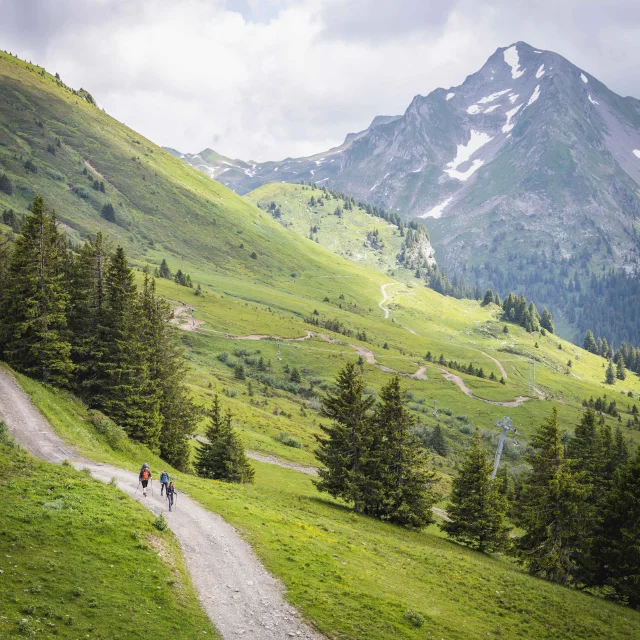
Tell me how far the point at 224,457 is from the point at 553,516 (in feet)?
97.6

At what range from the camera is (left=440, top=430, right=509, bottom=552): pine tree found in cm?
4700

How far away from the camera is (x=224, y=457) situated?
46969mm

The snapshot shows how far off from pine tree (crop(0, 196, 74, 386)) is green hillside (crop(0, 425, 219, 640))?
629 inches

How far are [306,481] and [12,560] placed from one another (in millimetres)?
43786

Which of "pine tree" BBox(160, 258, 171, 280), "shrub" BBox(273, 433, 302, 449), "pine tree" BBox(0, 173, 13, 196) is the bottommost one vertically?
"shrub" BBox(273, 433, 302, 449)

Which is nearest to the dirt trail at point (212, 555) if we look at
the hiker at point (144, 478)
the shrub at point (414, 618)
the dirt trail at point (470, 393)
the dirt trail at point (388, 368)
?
the hiker at point (144, 478)

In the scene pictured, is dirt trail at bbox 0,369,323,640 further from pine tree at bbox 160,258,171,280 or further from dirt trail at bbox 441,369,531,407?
pine tree at bbox 160,258,171,280

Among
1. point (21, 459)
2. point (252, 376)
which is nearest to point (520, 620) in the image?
point (21, 459)

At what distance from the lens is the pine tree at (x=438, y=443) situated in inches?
4166

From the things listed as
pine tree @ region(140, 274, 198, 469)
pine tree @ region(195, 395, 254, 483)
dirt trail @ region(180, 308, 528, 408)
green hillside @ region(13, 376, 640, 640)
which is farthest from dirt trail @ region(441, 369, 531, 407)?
pine tree @ region(140, 274, 198, 469)

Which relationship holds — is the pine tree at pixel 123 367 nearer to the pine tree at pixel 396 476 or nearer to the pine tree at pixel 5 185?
the pine tree at pixel 396 476

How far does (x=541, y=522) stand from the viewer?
139 ft

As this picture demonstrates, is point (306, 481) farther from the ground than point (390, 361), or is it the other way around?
point (390, 361)

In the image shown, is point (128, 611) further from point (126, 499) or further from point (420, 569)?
point (420, 569)
